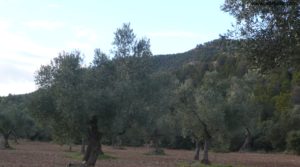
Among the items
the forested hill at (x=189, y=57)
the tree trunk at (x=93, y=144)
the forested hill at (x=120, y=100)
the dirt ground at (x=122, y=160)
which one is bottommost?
the dirt ground at (x=122, y=160)

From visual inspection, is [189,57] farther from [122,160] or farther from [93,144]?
[93,144]

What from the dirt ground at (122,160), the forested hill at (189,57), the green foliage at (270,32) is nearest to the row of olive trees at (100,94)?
the dirt ground at (122,160)

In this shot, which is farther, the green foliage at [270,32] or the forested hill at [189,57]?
the forested hill at [189,57]

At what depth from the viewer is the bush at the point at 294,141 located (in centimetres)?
8416

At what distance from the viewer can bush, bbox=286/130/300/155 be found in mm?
84162

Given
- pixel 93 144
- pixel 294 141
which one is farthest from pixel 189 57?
pixel 93 144

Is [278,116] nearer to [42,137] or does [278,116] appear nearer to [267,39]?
[42,137]

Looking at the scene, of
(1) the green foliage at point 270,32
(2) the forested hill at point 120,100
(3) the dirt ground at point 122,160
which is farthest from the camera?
(3) the dirt ground at point 122,160

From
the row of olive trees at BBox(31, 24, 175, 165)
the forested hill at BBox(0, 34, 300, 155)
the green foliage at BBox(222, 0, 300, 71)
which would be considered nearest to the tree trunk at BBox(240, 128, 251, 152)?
the forested hill at BBox(0, 34, 300, 155)

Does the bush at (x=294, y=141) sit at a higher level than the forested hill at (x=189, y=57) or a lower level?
lower

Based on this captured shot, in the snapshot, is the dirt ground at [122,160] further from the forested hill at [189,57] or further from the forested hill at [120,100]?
the forested hill at [189,57]

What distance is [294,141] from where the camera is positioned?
280 feet

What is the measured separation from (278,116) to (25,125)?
165ft

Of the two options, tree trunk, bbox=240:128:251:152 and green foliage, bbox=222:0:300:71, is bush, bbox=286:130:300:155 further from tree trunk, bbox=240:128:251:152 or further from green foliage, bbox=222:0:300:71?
green foliage, bbox=222:0:300:71
